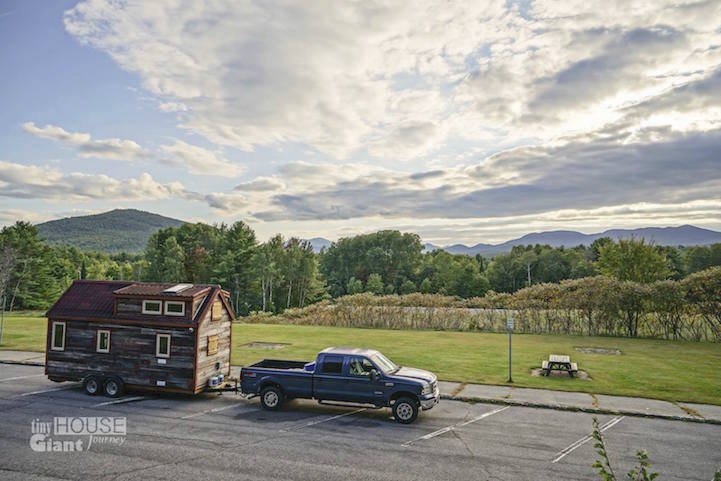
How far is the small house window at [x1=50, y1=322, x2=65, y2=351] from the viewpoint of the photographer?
59.4ft

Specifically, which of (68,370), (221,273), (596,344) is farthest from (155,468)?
(221,273)

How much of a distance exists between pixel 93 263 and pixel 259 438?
109 m

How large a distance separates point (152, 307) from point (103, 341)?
7.46 feet

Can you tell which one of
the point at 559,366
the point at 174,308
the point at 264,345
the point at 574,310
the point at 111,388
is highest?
the point at 174,308

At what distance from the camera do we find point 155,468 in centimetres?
1106

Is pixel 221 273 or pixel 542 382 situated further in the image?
pixel 221 273

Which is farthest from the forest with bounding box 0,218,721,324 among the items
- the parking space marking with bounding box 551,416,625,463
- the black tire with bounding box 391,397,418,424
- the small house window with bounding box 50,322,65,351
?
the small house window with bounding box 50,322,65,351

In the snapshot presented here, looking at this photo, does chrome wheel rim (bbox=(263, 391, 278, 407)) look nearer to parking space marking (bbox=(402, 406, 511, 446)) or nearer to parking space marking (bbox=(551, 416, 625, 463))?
parking space marking (bbox=(402, 406, 511, 446))

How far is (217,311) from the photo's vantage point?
60.0 ft

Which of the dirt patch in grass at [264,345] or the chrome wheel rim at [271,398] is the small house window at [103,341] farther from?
the dirt patch in grass at [264,345]

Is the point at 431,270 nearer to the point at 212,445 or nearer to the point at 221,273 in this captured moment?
the point at 221,273

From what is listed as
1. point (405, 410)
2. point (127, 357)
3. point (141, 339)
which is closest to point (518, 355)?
point (405, 410)

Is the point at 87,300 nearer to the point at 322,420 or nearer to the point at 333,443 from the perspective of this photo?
the point at 322,420

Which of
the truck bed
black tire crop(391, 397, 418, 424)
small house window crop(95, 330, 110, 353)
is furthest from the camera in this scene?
small house window crop(95, 330, 110, 353)
